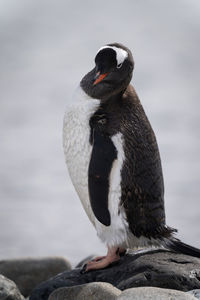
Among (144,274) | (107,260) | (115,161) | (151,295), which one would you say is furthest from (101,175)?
(151,295)

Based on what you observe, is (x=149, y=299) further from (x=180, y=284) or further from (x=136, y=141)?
(x=136, y=141)

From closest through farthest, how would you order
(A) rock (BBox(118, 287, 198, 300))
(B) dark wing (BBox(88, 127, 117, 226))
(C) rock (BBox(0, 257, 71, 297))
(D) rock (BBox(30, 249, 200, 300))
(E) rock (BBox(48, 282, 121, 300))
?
(A) rock (BBox(118, 287, 198, 300)) < (E) rock (BBox(48, 282, 121, 300)) < (D) rock (BBox(30, 249, 200, 300)) < (B) dark wing (BBox(88, 127, 117, 226)) < (C) rock (BBox(0, 257, 71, 297))

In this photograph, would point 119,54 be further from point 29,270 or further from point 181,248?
point 29,270

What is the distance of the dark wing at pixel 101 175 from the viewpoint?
12.6 feet

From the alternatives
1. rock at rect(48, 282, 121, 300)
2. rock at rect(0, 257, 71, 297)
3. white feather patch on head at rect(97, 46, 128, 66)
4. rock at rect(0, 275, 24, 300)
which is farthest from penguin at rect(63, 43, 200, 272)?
rock at rect(0, 257, 71, 297)

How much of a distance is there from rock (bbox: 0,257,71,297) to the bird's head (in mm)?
3175

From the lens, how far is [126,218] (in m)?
3.86

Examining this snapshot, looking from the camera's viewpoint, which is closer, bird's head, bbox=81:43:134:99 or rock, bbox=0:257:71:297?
bird's head, bbox=81:43:134:99

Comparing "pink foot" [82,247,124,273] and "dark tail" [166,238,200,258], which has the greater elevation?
"dark tail" [166,238,200,258]

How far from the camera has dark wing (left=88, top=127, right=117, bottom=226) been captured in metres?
3.85

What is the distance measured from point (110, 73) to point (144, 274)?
161 centimetres

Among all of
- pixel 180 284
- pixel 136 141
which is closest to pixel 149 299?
pixel 180 284

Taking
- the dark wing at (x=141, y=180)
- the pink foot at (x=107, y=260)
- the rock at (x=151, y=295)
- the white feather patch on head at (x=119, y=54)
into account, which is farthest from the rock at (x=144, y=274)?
the white feather patch on head at (x=119, y=54)

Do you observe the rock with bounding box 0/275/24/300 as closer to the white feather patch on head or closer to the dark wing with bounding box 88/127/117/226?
the dark wing with bounding box 88/127/117/226
